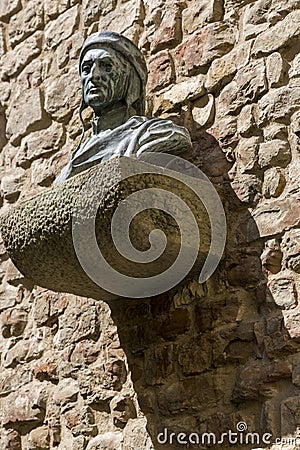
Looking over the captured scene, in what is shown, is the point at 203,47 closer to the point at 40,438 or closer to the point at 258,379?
the point at 258,379

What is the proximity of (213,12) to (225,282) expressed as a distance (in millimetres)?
1133

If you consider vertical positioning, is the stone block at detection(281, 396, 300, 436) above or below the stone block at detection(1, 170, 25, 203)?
below

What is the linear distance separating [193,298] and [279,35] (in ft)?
3.34

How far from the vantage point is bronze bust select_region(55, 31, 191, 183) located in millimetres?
3639

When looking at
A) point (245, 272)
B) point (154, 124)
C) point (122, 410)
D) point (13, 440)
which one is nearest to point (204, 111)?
point (154, 124)

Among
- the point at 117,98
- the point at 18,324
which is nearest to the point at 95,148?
the point at 117,98

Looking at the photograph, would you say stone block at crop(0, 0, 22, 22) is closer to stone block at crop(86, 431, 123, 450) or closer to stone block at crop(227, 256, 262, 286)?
stone block at crop(227, 256, 262, 286)

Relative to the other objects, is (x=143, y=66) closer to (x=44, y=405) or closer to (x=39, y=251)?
(x=39, y=251)

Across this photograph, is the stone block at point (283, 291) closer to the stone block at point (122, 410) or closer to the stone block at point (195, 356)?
the stone block at point (195, 356)

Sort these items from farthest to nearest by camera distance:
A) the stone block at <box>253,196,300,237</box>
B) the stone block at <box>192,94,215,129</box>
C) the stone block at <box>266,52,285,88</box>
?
the stone block at <box>192,94,215,129</box>
the stone block at <box>266,52,285,88</box>
the stone block at <box>253,196,300,237</box>

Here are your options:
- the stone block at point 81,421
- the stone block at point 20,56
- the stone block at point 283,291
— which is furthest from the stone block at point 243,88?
the stone block at point 20,56

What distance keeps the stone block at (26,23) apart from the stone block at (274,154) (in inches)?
68.6

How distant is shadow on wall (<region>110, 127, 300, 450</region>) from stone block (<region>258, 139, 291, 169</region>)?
0.52 feet

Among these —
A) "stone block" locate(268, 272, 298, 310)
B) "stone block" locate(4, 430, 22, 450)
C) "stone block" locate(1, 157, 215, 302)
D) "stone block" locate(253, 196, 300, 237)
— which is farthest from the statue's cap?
"stone block" locate(4, 430, 22, 450)
